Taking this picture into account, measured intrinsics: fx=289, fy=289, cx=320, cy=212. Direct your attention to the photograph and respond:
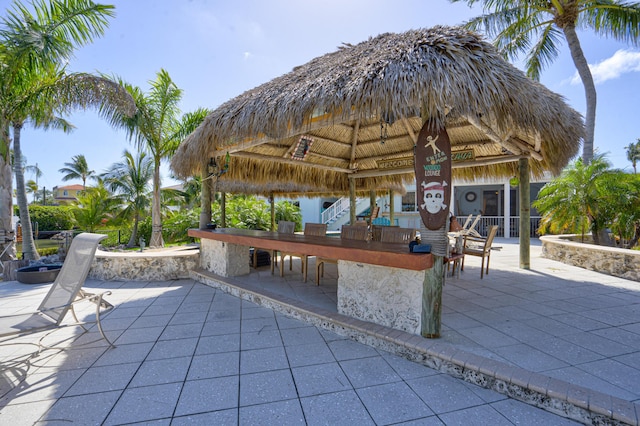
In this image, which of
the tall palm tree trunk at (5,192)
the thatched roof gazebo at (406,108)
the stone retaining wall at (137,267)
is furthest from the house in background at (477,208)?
the tall palm tree trunk at (5,192)

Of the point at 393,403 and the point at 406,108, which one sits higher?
the point at 406,108

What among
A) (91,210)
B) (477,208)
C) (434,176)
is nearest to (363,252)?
(434,176)

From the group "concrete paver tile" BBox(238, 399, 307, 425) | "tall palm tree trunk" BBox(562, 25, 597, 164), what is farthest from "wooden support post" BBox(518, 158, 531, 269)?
"concrete paver tile" BBox(238, 399, 307, 425)

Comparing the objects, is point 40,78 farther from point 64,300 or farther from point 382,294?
point 382,294

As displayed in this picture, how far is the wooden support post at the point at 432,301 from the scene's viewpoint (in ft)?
9.00

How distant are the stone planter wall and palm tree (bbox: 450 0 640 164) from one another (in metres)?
2.87

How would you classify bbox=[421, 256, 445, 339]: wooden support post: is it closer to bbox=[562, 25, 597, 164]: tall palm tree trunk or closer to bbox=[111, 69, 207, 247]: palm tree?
bbox=[562, 25, 597, 164]: tall palm tree trunk

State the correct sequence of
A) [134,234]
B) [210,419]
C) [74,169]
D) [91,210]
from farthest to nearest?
[74,169] < [134,234] < [91,210] < [210,419]

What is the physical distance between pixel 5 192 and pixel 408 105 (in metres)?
8.69

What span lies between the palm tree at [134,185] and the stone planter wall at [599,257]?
15377 millimetres

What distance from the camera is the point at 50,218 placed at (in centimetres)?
1919

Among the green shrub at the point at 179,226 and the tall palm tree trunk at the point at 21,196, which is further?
the green shrub at the point at 179,226

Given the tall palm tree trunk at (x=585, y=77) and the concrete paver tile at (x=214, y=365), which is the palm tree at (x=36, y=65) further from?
the tall palm tree trunk at (x=585, y=77)

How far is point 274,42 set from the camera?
244 inches
